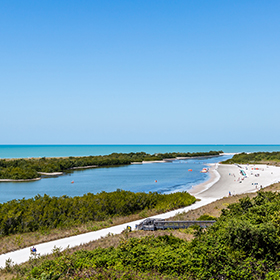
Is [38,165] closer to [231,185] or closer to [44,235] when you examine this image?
[231,185]

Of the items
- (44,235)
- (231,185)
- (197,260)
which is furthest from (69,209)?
(231,185)

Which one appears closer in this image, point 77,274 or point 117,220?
point 77,274

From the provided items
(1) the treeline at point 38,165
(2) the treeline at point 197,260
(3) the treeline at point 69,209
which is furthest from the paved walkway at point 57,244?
(1) the treeline at point 38,165

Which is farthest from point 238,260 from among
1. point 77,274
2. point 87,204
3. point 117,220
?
point 87,204

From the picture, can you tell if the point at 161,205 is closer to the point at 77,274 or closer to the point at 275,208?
the point at 275,208

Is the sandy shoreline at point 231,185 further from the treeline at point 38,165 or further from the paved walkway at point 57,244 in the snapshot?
the treeline at point 38,165
